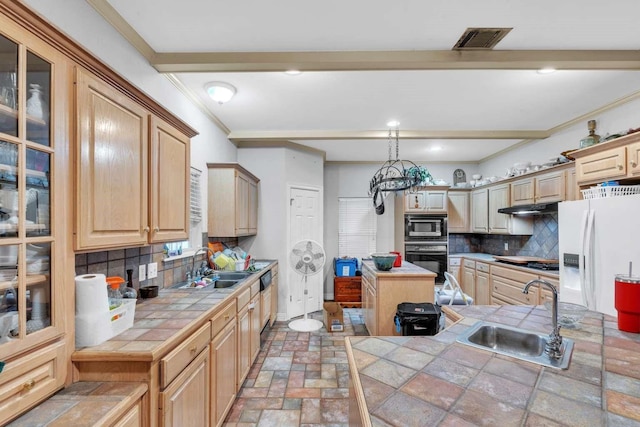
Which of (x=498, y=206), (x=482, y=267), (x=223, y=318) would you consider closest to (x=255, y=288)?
(x=223, y=318)

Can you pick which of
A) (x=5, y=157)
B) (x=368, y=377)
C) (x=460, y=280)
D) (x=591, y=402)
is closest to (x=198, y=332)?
(x=368, y=377)

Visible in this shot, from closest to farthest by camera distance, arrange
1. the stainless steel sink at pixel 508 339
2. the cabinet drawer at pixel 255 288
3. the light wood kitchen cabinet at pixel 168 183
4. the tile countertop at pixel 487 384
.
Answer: the tile countertop at pixel 487 384
the stainless steel sink at pixel 508 339
the light wood kitchen cabinet at pixel 168 183
the cabinet drawer at pixel 255 288

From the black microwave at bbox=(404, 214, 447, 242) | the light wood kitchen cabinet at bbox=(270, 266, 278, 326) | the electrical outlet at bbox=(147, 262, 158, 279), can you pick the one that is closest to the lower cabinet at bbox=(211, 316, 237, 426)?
the electrical outlet at bbox=(147, 262, 158, 279)

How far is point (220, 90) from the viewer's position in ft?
8.63

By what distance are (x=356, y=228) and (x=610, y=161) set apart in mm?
→ 3672

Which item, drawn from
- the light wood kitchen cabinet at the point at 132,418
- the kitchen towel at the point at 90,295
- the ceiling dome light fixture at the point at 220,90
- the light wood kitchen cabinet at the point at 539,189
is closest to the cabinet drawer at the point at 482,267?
the light wood kitchen cabinet at the point at 539,189

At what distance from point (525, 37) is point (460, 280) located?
4049mm

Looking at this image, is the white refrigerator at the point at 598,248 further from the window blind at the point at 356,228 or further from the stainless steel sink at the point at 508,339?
the window blind at the point at 356,228

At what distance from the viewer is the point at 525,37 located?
1.95 meters

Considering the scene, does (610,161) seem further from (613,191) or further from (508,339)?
(508,339)

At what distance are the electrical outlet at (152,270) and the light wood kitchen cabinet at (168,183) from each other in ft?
1.18

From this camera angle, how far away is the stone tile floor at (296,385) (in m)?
2.14

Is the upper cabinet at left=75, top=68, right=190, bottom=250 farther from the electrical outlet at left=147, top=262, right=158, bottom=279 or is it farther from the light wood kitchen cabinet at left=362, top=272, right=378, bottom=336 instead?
the light wood kitchen cabinet at left=362, top=272, right=378, bottom=336

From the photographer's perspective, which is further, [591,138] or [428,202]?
[428,202]
